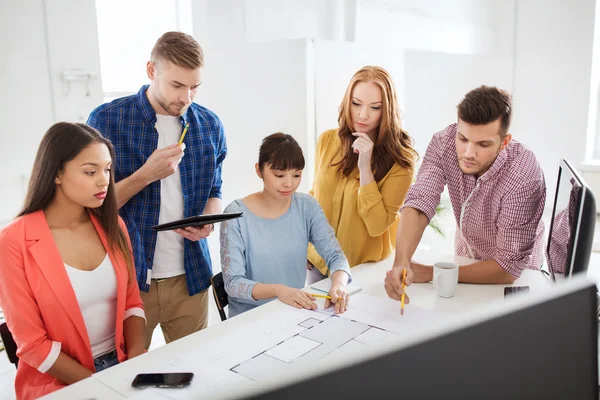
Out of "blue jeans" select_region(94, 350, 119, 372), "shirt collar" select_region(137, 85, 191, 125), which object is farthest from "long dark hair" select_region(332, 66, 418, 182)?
"blue jeans" select_region(94, 350, 119, 372)

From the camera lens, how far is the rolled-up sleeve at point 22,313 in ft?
4.68

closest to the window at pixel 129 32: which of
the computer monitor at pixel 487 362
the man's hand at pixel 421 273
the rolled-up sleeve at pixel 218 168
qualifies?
the rolled-up sleeve at pixel 218 168

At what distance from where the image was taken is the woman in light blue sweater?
1.78m

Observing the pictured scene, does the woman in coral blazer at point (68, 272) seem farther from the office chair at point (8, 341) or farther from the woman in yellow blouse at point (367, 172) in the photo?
the woman in yellow blouse at point (367, 172)

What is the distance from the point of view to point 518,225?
1.70 m

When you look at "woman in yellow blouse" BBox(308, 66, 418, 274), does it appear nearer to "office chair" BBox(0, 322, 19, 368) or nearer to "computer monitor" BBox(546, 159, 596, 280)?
"computer monitor" BBox(546, 159, 596, 280)

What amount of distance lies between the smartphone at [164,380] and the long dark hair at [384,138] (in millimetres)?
1112

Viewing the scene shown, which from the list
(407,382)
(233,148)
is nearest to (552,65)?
(233,148)

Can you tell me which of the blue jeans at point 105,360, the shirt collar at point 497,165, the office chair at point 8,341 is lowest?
the blue jeans at point 105,360

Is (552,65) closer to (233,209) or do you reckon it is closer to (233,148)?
(233,148)

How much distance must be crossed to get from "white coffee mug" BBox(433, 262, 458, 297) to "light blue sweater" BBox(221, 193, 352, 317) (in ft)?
0.92

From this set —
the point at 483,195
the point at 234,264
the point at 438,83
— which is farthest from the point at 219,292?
the point at 438,83

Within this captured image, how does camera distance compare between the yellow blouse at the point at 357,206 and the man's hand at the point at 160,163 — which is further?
the yellow blouse at the point at 357,206

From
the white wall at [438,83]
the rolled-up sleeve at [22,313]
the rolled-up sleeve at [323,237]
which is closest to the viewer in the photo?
the rolled-up sleeve at [22,313]
